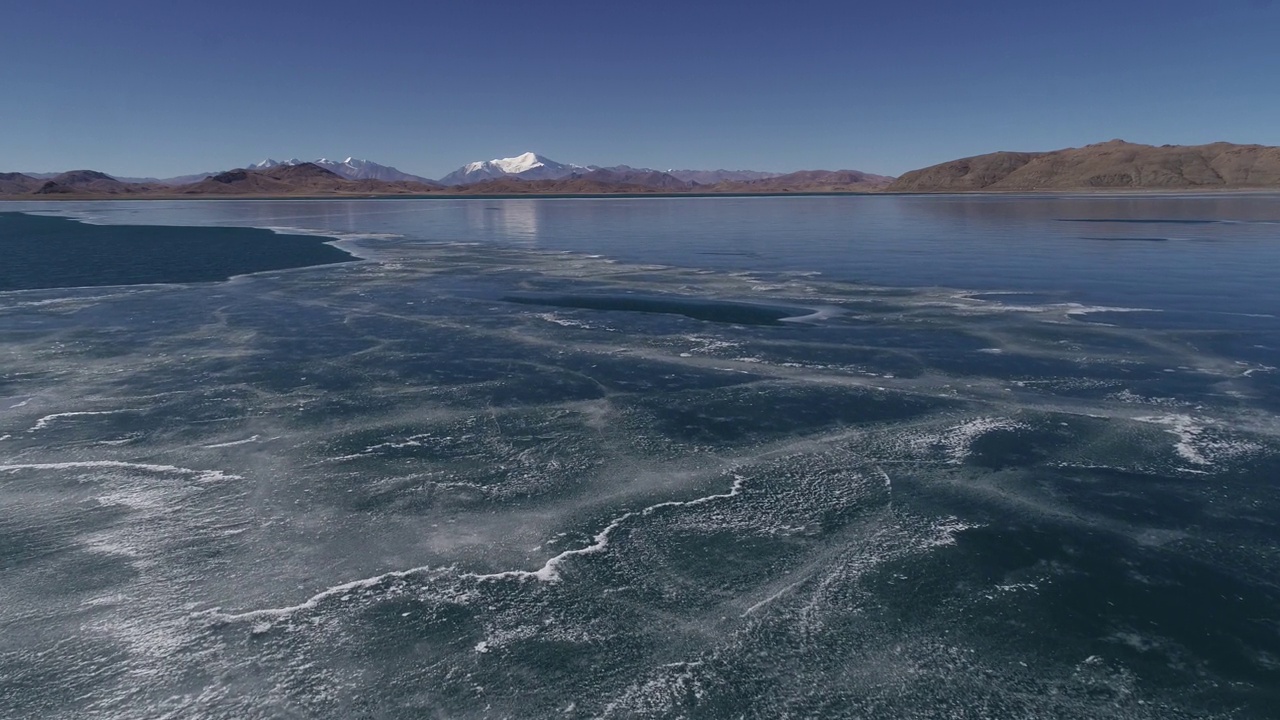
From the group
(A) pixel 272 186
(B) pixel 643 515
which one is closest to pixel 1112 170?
(B) pixel 643 515

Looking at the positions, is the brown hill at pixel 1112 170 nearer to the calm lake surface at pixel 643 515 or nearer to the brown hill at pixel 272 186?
the brown hill at pixel 272 186

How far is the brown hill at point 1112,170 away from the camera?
130 m

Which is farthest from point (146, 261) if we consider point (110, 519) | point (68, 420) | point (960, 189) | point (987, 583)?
point (960, 189)

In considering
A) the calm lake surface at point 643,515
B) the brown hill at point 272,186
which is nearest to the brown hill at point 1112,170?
the brown hill at point 272,186

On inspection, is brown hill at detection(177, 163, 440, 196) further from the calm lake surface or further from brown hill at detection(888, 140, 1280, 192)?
the calm lake surface

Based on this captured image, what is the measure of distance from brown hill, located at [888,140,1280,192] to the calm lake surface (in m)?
140

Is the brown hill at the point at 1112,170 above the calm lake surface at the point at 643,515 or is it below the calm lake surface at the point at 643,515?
above

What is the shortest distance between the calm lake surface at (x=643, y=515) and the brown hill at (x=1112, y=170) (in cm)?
14032

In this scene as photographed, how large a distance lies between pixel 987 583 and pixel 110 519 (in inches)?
289

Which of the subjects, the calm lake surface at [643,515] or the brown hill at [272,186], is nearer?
the calm lake surface at [643,515]

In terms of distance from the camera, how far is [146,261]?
2533 centimetres

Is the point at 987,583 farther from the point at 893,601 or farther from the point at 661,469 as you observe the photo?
the point at 661,469

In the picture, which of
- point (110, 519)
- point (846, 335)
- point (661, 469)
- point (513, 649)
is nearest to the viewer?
point (513, 649)

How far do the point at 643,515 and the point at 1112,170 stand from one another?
170983mm
